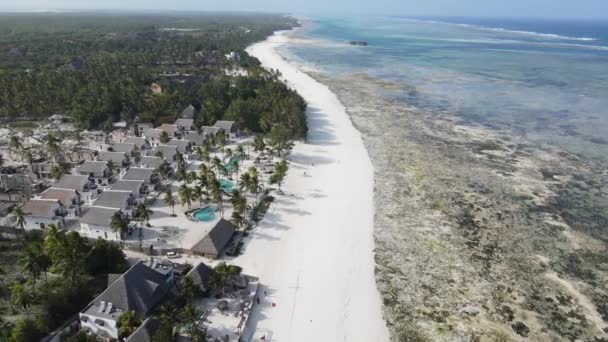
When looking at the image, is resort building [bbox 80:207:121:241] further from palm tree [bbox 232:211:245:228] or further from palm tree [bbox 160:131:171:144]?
palm tree [bbox 160:131:171:144]

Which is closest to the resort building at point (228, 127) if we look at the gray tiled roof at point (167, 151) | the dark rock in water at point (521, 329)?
the gray tiled roof at point (167, 151)

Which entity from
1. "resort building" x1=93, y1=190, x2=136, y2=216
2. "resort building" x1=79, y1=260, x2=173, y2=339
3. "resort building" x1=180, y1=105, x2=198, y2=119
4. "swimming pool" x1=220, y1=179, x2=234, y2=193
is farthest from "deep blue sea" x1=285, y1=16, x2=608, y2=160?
"resort building" x1=79, y1=260, x2=173, y2=339

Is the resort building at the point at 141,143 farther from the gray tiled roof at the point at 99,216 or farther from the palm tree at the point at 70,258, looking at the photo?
the palm tree at the point at 70,258

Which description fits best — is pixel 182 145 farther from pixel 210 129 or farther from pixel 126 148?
pixel 210 129

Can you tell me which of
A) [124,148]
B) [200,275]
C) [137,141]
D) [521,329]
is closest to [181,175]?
[124,148]

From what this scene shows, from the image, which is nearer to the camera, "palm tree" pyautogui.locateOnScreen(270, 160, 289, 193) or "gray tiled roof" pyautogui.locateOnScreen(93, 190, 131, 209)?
"gray tiled roof" pyautogui.locateOnScreen(93, 190, 131, 209)
